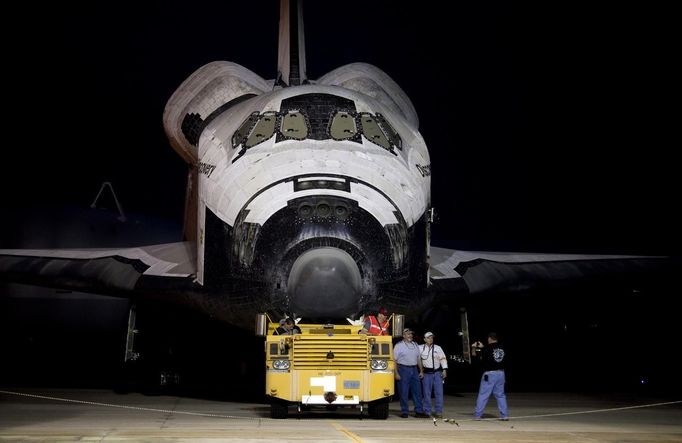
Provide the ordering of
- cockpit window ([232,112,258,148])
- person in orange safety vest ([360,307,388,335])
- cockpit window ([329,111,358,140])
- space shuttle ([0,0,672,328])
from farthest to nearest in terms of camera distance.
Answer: cockpit window ([232,112,258,148]), cockpit window ([329,111,358,140]), person in orange safety vest ([360,307,388,335]), space shuttle ([0,0,672,328])

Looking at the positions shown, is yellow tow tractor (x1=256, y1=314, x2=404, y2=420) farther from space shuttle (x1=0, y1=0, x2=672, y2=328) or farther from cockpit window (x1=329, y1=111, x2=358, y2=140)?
cockpit window (x1=329, y1=111, x2=358, y2=140)

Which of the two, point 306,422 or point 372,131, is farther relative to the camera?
point 372,131

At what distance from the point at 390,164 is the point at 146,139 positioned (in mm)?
15610

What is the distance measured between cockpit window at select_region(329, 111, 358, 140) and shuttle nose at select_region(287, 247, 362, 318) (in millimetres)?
1696

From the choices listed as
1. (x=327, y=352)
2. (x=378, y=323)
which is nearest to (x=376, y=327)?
(x=378, y=323)

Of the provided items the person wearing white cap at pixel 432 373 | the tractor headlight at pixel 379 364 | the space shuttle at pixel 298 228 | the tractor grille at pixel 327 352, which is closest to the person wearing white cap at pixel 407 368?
the person wearing white cap at pixel 432 373

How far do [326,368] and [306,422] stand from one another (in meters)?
0.51

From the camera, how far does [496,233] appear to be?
23.7 meters

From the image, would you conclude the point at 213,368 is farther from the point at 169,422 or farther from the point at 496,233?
the point at 169,422

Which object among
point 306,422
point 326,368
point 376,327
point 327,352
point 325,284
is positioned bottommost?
point 306,422

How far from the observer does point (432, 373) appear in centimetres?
1026

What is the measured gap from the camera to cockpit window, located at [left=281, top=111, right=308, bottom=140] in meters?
10.2

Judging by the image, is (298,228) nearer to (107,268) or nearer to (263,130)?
(263,130)

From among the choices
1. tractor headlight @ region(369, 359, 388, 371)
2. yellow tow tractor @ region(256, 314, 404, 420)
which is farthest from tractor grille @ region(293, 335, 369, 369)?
tractor headlight @ region(369, 359, 388, 371)
